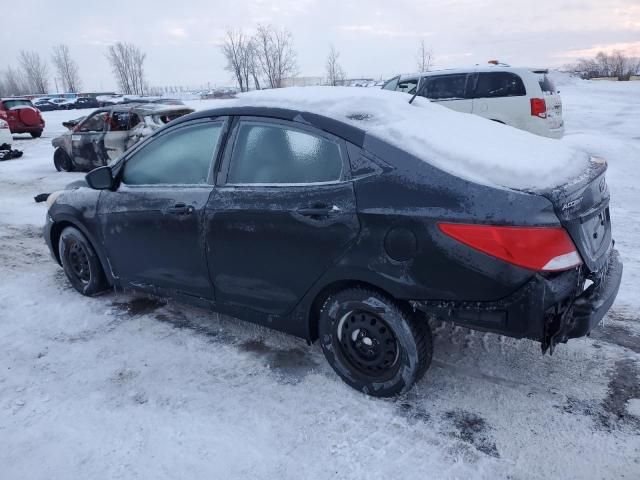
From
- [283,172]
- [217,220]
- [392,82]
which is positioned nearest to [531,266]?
[283,172]

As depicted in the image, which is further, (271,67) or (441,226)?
(271,67)

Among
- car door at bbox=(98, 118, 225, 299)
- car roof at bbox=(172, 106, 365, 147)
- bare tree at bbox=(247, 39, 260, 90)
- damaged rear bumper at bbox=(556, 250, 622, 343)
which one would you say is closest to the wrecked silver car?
car door at bbox=(98, 118, 225, 299)

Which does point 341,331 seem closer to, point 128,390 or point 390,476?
point 390,476

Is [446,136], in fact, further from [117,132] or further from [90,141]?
[90,141]

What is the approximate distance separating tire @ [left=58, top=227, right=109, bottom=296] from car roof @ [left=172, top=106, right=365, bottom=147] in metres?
1.76

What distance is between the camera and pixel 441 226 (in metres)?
2.38

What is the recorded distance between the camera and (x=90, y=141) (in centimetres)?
1076

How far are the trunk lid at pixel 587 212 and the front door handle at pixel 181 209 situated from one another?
7.01 feet

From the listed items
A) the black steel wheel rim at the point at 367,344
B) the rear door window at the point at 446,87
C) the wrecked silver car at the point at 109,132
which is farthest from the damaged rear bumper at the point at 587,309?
the wrecked silver car at the point at 109,132

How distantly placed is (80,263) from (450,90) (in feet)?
28.4

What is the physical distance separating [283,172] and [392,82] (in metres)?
10.1

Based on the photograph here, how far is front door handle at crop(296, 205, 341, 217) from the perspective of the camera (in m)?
2.68

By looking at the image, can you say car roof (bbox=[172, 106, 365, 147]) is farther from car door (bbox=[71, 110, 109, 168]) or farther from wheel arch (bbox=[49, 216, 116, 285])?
car door (bbox=[71, 110, 109, 168])

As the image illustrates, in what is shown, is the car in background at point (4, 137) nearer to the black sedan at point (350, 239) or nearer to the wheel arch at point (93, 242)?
the wheel arch at point (93, 242)
